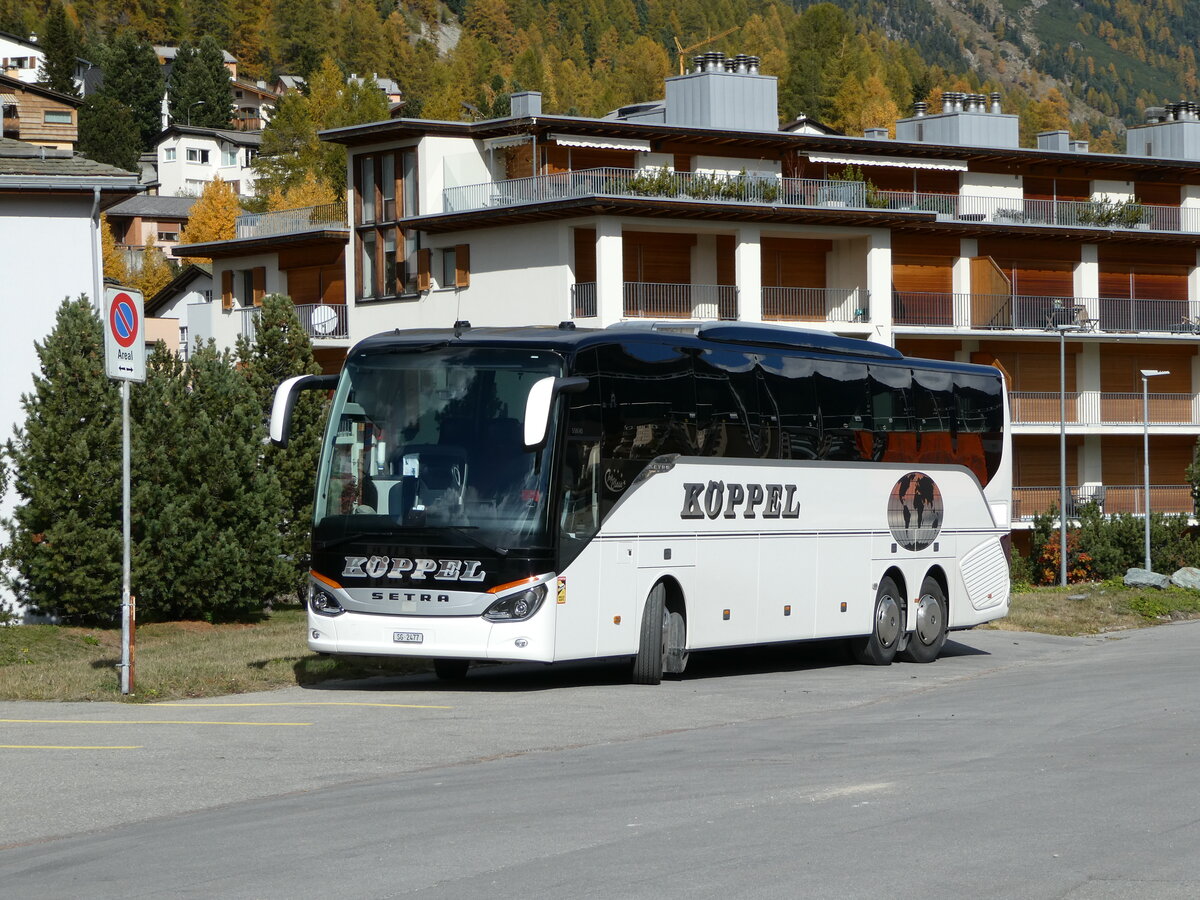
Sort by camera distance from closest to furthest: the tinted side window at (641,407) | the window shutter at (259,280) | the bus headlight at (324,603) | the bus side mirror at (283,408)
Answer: the bus side mirror at (283,408) < the bus headlight at (324,603) < the tinted side window at (641,407) < the window shutter at (259,280)

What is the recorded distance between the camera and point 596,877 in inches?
340

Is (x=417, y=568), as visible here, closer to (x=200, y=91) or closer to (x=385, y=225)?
(x=385, y=225)

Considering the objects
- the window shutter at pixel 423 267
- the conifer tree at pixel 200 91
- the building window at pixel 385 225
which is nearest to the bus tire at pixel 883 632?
the window shutter at pixel 423 267

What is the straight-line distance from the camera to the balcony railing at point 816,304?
184 feet

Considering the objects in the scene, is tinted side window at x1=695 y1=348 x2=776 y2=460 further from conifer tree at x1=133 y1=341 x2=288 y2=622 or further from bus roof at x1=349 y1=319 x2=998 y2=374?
conifer tree at x1=133 y1=341 x2=288 y2=622

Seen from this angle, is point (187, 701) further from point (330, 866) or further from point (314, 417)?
point (314, 417)

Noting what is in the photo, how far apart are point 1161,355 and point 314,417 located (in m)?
42.0

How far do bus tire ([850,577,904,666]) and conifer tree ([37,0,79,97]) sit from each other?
5206 inches

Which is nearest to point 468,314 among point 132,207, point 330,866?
point 330,866

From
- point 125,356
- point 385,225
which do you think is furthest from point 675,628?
point 385,225

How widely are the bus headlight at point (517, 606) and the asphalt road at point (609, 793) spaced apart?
83cm

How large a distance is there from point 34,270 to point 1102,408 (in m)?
44.0

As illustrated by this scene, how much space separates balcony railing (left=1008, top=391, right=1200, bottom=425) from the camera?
6262cm

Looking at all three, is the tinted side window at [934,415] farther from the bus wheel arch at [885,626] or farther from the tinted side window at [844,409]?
the bus wheel arch at [885,626]
